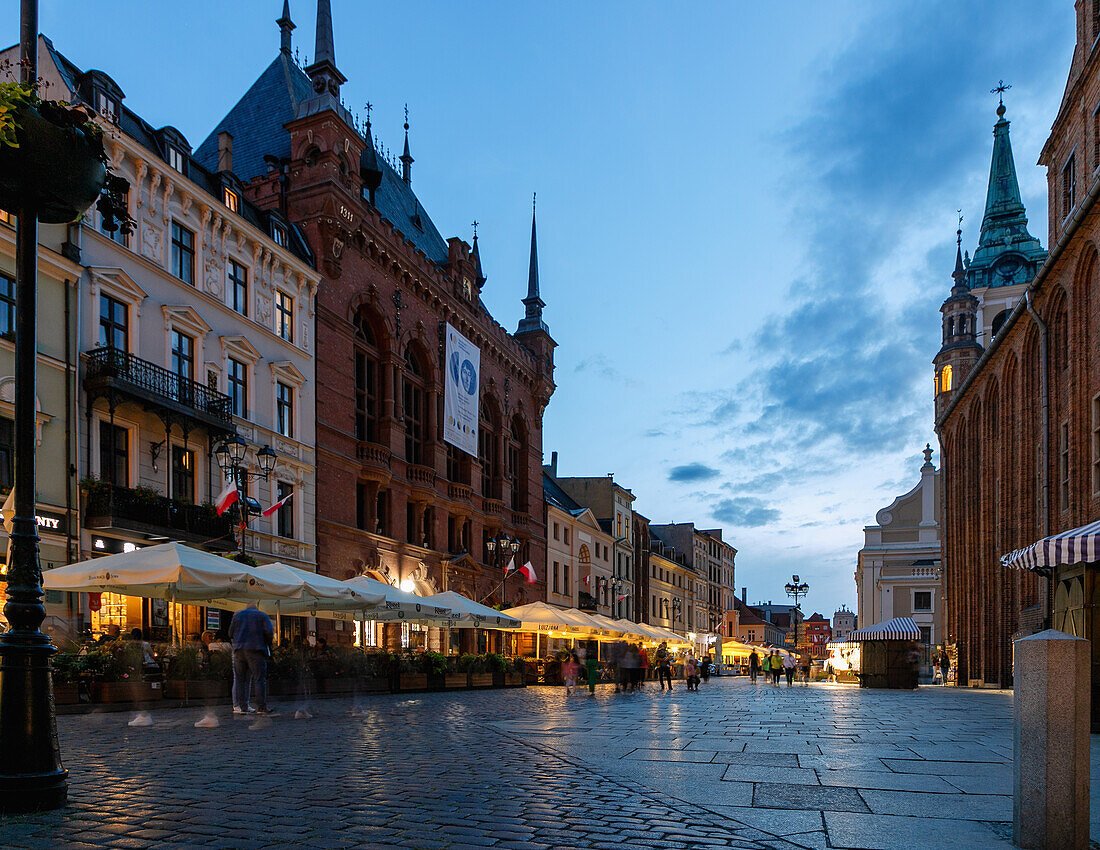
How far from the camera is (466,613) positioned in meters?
25.5

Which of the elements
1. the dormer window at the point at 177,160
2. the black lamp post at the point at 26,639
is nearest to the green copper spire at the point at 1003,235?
the dormer window at the point at 177,160

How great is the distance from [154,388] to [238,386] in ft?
15.6

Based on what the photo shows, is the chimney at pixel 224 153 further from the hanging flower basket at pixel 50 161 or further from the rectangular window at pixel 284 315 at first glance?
the hanging flower basket at pixel 50 161

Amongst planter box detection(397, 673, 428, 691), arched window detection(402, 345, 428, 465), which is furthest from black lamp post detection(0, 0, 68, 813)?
arched window detection(402, 345, 428, 465)

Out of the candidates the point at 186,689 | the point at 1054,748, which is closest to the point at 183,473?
the point at 186,689

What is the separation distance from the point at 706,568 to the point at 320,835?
327 ft

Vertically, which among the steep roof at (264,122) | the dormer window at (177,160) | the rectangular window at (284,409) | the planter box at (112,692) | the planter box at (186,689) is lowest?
the planter box at (186,689)

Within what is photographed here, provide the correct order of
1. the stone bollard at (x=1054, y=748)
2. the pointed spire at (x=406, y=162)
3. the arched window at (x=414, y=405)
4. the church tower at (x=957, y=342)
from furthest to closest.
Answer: the church tower at (x=957, y=342) < the pointed spire at (x=406, y=162) < the arched window at (x=414, y=405) < the stone bollard at (x=1054, y=748)

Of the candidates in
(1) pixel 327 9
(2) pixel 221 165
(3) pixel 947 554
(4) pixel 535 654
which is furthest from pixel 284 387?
(3) pixel 947 554

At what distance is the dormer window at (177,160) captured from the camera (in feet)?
87.1

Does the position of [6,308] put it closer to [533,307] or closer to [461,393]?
[461,393]

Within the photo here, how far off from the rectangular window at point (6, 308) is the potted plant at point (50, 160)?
1568cm

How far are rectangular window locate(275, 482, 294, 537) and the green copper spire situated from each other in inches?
2202

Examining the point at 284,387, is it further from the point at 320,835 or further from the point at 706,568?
the point at 706,568
